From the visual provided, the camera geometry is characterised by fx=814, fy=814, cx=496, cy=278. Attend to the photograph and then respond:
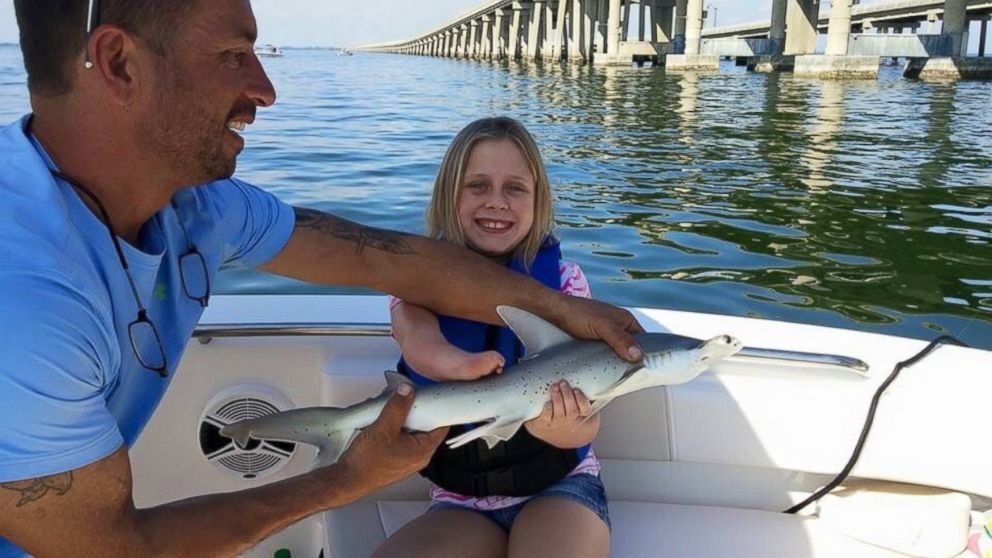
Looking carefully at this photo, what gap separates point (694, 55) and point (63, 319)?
1971 inches

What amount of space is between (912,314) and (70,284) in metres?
6.60

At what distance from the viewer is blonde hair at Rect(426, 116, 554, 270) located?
9.86 feet

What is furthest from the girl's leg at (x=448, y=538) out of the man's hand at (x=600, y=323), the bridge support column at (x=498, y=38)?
the bridge support column at (x=498, y=38)

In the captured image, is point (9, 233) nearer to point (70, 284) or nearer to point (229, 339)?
point (70, 284)

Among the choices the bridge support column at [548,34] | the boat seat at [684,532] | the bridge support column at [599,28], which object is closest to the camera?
the boat seat at [684,532]

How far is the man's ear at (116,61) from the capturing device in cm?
156

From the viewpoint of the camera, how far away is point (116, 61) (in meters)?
1.59

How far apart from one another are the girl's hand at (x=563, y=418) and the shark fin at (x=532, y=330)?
0.52 feet

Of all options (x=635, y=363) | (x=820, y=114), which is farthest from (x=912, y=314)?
(x=820, y=114)

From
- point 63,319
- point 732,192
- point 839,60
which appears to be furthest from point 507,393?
point 839,60

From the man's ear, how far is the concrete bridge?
131 ft

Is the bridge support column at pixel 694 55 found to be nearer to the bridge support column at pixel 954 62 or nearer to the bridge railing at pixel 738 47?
the bridge railing at pixel 738 47

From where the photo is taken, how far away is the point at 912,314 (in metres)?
6.62

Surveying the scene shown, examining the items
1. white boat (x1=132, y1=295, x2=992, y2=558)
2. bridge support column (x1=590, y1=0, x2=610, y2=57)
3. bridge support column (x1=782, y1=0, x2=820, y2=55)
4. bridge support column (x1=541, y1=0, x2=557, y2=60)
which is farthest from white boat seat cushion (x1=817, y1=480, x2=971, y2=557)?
bridge support column (x1=541, y1=0, x2=557, y2=60)
